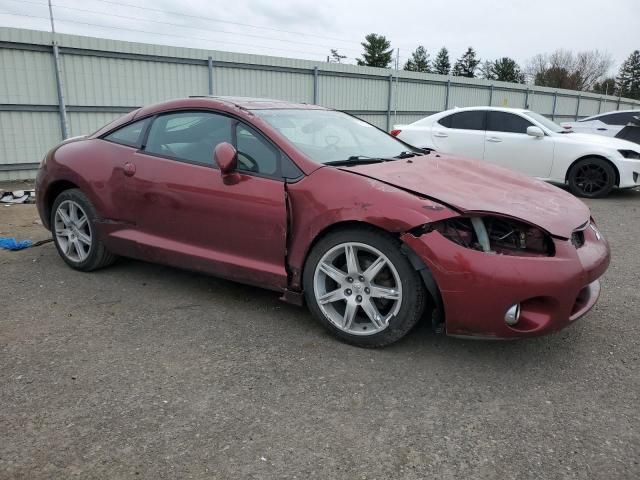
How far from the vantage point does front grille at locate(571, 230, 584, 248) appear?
9.93 ft

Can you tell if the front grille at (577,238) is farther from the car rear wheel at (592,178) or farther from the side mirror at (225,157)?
the car rear wheel at (592,178)

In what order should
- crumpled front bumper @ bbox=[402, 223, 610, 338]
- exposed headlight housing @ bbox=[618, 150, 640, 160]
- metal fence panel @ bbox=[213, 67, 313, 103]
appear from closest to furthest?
crumpled front bumper @ bbox=[402, 223, 610, 338], exposed headlight housing @ bbox=[618, 150, 640, 160], metal fence panel @ bbox=[213, 67, 313, 103]

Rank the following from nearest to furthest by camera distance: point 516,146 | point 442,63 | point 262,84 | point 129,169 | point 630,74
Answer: point 129,169
point 516,146
point 262,84
point 442,63
point 630,74

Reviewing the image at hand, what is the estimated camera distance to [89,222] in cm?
437

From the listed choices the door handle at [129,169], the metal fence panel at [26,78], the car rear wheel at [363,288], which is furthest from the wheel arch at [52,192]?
the metal fence panel at [26,78]

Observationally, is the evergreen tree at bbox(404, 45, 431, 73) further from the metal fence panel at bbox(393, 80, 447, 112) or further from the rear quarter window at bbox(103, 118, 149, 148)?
the rear quarter window at bbox(103, 118, 149, 148)

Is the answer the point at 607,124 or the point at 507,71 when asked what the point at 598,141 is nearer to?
the point at 607,124

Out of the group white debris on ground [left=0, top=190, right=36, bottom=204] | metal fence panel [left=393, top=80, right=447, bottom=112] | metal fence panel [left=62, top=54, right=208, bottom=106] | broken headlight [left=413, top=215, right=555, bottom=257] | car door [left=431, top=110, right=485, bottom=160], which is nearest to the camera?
broken headlight [left=413, top=215, right=555, bottom=257]

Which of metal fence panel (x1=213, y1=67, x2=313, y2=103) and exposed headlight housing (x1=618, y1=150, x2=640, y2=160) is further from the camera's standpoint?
metal fence panel (x1=213, y1=67, x2=313, y2=103)

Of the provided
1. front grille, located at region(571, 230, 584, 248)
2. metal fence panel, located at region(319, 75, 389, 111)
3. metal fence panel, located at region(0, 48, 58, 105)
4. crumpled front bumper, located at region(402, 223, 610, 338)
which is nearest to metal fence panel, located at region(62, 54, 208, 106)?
metal fence panel, located at region(0, 48, 58, 105)

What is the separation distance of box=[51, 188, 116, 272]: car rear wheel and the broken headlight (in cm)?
284

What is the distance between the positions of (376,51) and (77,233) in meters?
54.6

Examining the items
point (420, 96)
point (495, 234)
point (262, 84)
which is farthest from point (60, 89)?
point (420, 96)

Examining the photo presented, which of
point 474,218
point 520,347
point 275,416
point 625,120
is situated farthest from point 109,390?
point 625,120
